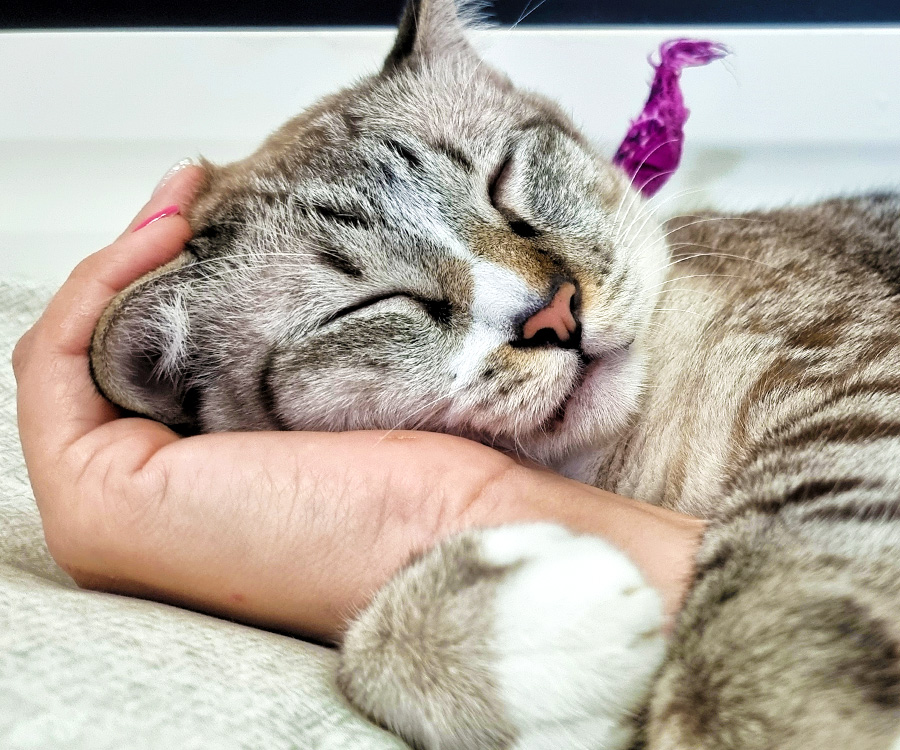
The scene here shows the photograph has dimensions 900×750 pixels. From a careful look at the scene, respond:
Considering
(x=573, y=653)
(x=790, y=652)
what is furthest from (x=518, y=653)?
(x=790, y=652)

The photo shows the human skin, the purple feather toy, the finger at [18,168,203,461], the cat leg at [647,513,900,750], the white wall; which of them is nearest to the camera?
the cat leg at [647,513,900,750]

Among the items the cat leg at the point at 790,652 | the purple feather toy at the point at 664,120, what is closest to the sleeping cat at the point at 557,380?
the cat leg at the point at 790,652

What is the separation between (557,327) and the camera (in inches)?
37.3

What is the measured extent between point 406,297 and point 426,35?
58 cm

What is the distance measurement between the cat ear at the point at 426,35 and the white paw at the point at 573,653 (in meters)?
0.97

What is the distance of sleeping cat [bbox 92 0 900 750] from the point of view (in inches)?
25.7

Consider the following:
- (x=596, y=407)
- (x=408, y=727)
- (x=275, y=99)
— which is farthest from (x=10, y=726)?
(x=275, y=99)

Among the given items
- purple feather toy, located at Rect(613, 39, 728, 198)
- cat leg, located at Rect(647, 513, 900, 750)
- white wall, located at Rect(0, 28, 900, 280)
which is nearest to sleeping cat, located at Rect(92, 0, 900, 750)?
cat leg, located at Rect(647, 513, 900, 750)

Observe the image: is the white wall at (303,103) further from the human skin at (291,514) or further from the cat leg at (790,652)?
the cat leg at (790,652)

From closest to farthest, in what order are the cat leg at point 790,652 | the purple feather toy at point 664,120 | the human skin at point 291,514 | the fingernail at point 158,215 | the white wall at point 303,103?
the cat leg at point 790,652 < the human skin at point 291,514 < the fingernail at point 158,215 < the purple feather toy at point 664,120 < the white wall at point 303,103

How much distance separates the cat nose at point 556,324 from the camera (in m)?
0.94

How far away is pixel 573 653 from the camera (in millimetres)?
667

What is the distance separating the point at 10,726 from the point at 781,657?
64cm

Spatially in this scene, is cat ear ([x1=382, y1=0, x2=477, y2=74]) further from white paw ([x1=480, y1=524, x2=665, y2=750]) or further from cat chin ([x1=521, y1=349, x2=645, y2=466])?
white paw ([x1=480, y1=524, x2=665, y2=750])
